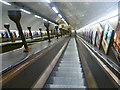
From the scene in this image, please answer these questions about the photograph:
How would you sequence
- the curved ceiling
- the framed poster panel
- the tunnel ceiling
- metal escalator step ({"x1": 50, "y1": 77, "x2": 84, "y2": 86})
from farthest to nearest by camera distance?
the tunnel ceiling
the curved ceiling
the framed poster panel
metal escalator step ({"x1": 50, "y1": 77, "x2": 84, "y2": 86})

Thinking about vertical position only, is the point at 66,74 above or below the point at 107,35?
below

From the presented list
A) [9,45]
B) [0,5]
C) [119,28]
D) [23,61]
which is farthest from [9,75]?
[0,5]

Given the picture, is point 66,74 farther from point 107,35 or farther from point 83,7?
point 83,7

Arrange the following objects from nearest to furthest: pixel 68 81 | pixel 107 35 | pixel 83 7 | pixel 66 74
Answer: pixel 68 81 → pixel 66 74 → pixel 107 35 → pixel 83 7

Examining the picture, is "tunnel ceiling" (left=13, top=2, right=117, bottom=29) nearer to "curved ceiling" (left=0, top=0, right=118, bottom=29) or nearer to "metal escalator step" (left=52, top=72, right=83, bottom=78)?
"curved ceiling" (left=0, top=0, right=118, bottom=29)

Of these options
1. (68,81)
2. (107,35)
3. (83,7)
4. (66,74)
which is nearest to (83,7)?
(83,7)

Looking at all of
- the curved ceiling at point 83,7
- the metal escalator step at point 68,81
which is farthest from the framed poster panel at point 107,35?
the metal escalator step at point 68,81

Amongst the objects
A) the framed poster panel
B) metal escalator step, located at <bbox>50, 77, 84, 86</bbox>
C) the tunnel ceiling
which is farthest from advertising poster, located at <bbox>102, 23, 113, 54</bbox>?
metal escalator step, located at <bbox>50, 77, 84, 86</bbox>

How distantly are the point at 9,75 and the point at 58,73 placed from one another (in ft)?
6.51

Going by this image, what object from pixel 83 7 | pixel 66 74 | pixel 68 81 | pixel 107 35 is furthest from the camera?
pixel 83 7

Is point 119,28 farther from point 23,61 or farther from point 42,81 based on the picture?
point 23,61

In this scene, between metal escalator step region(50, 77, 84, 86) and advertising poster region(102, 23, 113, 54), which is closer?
metal escalator step region(50, 77, 84, 86)

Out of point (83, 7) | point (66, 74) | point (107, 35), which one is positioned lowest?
point (66, 74)

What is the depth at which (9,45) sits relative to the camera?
5008mm
